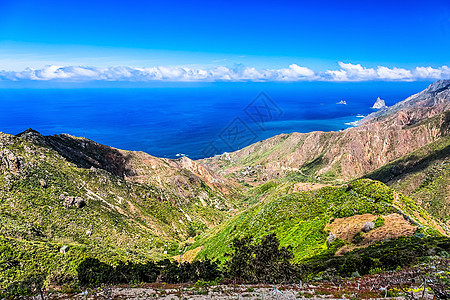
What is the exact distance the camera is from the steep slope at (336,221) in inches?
1307

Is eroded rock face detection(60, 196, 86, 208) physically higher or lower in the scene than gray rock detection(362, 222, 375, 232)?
lower

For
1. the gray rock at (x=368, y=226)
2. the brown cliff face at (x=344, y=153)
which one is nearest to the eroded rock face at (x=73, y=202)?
the gray rock at (x=368, y=226)

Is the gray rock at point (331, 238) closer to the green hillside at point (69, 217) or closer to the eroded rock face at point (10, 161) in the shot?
the green hillside at point (69, 217)

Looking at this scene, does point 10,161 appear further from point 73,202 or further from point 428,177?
point 428,177

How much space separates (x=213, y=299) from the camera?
70.9ft

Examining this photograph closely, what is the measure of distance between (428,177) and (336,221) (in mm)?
56812

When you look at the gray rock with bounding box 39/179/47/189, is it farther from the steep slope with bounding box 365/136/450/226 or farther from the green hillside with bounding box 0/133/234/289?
the steep slope with bounding box 365/136/450/226

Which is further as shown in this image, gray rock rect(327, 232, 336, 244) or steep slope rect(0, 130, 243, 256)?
steep slope rect(0, 130, 243, 256)

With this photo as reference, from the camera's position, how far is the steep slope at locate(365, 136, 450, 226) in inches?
2390

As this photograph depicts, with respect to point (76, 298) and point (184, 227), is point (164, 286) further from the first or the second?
point (184, 227)

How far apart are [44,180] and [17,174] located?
4859mm

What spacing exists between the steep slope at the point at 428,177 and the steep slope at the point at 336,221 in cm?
2194

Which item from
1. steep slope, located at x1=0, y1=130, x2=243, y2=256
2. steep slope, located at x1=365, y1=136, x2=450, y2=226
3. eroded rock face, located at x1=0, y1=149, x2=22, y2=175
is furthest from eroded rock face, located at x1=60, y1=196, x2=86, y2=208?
steep slope, located at x1=365, y1=136, x2=450, y2=226

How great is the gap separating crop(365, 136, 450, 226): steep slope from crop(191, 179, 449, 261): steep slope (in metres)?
21.9
